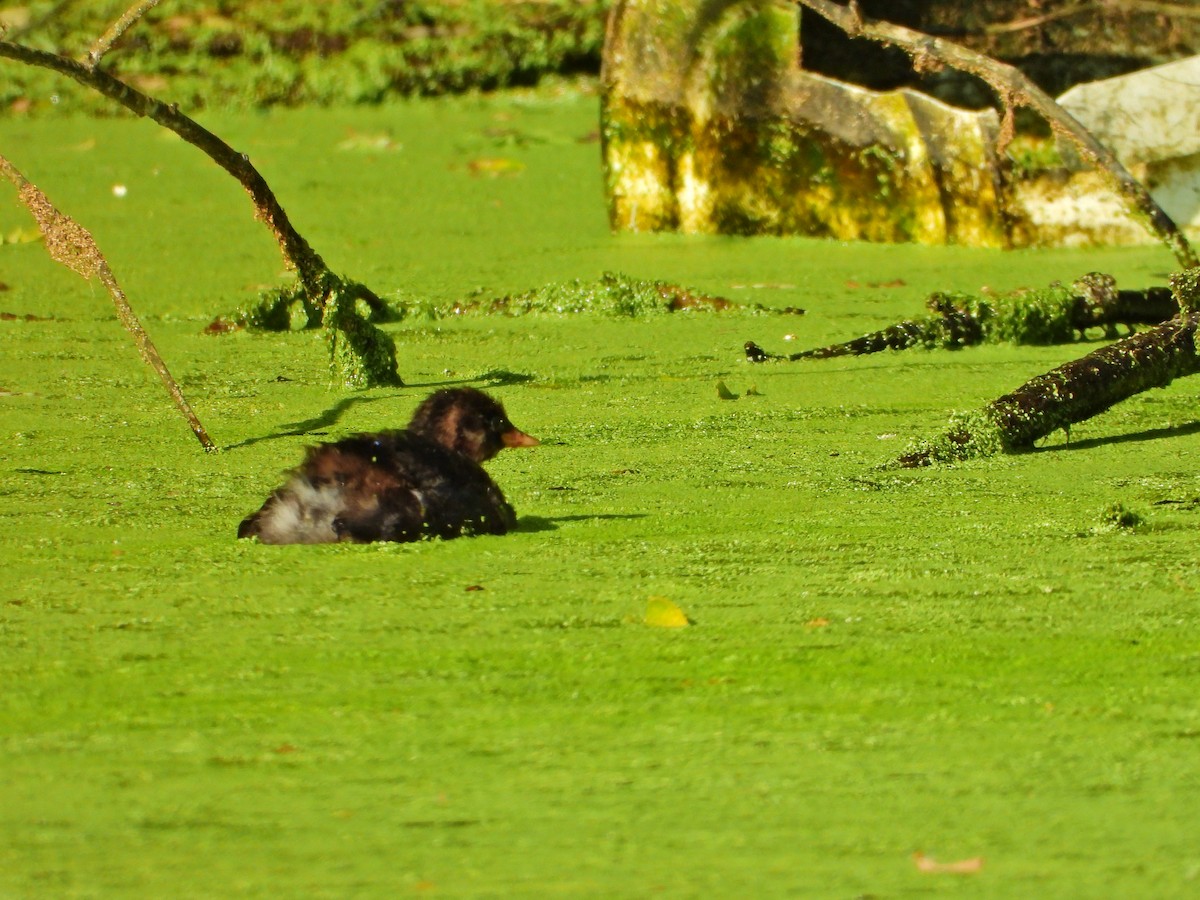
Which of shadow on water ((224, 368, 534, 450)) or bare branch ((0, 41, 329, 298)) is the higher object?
bare branch ((0, 41, 329, 298))

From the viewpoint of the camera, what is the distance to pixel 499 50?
8391mm

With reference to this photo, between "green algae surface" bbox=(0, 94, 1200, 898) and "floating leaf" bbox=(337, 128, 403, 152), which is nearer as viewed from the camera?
"green algae surface" bbox=(0, 94, 1200, 898)

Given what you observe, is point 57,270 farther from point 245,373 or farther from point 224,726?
point 224,726

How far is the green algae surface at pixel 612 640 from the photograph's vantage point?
1.89 meters

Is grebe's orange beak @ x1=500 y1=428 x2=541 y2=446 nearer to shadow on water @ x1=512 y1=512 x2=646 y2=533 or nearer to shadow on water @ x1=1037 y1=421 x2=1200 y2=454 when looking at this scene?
shadow on water @ x1=512 y1=512 x2=646 y2=533

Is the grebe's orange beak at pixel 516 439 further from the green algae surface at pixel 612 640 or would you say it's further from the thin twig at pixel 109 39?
the thin twig at pixel 109 39

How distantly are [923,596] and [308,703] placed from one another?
3.01 feet

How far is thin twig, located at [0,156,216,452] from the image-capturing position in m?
3.42

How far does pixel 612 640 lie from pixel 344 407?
67.3 inches

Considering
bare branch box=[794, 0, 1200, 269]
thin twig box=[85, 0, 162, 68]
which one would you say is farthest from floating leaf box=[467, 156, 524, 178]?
thin twig box=[85, 0, 162, 68]

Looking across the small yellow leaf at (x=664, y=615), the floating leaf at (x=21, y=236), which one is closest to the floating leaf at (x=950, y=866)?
the small yellow leaf at (x=664, y=615)

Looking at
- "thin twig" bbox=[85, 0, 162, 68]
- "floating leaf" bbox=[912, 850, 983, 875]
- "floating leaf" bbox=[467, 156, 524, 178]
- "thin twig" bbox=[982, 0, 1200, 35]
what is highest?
"thin twig" bbox=[982, 0, 1200, 35]

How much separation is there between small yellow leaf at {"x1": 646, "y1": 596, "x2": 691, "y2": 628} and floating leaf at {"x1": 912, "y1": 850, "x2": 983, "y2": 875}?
713mm

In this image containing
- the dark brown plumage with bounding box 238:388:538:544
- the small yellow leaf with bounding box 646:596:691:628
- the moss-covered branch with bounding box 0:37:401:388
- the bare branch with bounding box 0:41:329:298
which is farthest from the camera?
the moss-covered branch with bounding box 0:37:401:388
